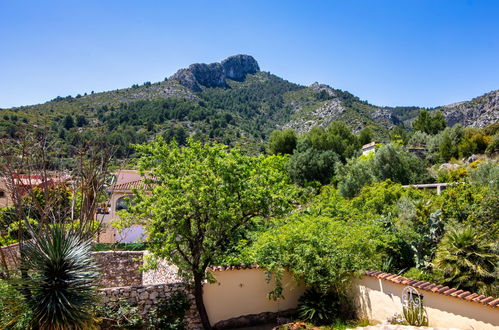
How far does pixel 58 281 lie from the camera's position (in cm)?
850

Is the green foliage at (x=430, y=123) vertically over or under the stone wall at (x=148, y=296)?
over

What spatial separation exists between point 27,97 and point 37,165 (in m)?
8.17

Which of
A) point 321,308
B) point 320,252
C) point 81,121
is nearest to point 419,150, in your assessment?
point 320,252

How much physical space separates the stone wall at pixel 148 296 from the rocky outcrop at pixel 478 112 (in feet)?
182

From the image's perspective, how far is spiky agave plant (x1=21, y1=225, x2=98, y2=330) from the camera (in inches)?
322

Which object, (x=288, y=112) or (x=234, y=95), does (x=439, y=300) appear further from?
(x=234, y=95)

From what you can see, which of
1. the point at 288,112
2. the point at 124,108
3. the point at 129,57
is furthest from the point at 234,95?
the point at 129,57

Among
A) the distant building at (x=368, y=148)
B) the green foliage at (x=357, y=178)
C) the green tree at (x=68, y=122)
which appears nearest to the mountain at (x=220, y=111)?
the green tree at (x=68, y=122)

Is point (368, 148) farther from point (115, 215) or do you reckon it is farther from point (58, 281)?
point (58, 281)

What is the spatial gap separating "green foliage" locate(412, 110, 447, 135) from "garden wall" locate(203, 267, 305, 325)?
39166 millimetres

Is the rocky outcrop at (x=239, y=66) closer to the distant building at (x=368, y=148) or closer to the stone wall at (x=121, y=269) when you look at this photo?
the distant building at (x=368, y=148)

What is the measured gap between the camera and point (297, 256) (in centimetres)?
1059

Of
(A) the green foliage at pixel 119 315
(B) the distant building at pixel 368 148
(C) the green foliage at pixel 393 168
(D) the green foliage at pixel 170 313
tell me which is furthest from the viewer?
(B) the distant building at pixel 368 148

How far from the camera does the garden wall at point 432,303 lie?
23.7 ft
